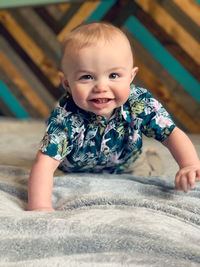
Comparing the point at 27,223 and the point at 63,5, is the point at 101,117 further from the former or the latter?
the point at 63,5

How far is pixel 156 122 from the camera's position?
3.25 ft

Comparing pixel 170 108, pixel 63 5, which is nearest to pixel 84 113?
pixel 170 108

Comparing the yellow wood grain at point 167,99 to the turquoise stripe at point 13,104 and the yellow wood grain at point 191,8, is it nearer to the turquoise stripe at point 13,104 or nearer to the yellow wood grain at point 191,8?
the yellow wood grain at point 191,8

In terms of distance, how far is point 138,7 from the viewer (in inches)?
74.4

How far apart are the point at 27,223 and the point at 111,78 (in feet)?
1.27

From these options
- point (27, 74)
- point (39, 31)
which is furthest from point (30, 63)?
point (39, 31)

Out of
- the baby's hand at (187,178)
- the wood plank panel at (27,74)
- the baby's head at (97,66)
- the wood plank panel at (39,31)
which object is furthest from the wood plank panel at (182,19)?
the baby's hand at (187,178)

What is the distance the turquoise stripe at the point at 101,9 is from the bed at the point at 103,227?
50.2 inches

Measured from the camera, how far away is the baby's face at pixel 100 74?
84 cm

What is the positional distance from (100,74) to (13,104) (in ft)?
4.78

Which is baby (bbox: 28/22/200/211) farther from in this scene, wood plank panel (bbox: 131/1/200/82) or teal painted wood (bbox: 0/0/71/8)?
teal painted wood (bbox: 0/0/71/8)

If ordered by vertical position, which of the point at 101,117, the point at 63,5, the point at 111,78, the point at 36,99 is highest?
the point at 111,78

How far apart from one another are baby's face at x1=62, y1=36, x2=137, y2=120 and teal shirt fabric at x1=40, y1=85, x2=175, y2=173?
0.07 metres

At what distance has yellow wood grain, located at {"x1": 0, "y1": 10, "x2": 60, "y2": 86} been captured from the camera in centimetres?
213
